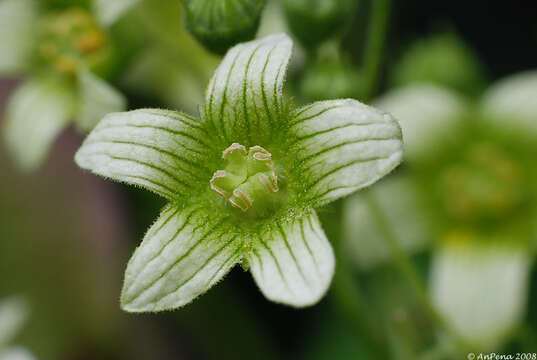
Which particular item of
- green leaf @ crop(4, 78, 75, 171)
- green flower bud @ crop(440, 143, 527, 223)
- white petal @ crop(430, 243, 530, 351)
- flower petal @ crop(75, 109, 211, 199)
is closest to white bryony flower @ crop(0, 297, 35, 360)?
green leaf @ crop(4, 78, 75, 171)

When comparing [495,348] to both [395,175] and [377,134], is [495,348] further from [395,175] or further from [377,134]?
[377,134]

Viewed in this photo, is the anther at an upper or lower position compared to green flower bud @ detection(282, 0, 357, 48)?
lower

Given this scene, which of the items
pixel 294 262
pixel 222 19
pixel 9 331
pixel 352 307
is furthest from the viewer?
pixel 9 331

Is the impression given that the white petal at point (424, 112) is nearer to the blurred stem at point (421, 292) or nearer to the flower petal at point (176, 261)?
the blurred stem at point (421, 292)

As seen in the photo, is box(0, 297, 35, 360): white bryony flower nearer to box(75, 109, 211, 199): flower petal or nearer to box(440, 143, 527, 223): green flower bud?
box(75, 109, 211, 199): flower petal

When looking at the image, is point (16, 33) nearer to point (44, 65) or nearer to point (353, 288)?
point (44, 65)

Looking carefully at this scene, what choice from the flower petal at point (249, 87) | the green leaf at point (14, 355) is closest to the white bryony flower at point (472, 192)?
the flower petal at point (249, 87)

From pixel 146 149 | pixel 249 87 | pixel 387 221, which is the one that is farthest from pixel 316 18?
pixel 387 221
